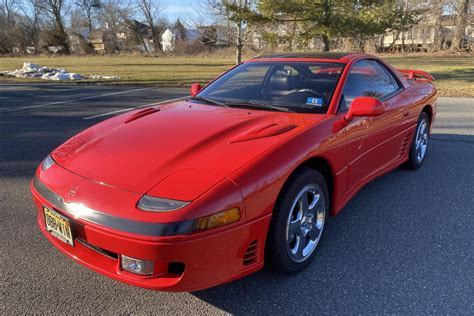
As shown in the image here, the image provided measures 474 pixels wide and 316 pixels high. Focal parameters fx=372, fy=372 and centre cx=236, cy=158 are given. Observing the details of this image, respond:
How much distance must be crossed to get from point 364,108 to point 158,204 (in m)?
1.72

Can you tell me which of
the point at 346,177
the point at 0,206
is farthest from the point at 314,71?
the point at 0,206

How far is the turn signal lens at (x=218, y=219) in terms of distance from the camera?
184cm

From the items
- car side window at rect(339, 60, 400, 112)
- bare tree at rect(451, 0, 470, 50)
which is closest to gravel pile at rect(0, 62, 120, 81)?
car side window at rect(339, 60, 400, 112)

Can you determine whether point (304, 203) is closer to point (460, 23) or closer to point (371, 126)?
point (371, 126)

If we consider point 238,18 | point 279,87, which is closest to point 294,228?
point 279,87

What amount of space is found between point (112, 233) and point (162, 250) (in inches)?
11.2

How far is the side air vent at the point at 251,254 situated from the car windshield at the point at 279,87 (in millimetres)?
1256

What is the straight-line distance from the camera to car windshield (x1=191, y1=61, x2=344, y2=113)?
3025 mm

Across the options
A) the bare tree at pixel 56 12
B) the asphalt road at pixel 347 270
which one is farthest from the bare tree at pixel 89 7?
the asphalt road at pixel 347 270

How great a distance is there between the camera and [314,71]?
10.9 ft

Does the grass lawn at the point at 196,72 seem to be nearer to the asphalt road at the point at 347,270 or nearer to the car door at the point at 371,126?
the car door at the point at 371,126

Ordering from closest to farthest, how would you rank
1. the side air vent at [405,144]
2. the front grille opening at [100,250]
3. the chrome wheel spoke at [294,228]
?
1. the front grille opening at [100,250]
2. the chrome wheel spoke at [294,228]
3. the side air vent at [405,144]

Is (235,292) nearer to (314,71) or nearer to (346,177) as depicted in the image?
(346,177)

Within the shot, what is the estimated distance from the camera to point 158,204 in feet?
6.22
